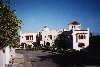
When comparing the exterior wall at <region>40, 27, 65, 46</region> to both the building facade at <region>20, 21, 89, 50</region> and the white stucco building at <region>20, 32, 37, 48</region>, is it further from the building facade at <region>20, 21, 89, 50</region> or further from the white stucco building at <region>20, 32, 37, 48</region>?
the white stucco building at <region>20, 32, 37, 48</region>

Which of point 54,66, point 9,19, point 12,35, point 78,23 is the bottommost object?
point 54,66

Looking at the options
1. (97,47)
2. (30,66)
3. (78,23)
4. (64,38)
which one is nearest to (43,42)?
(64,38)

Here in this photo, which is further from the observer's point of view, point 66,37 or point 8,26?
point 66,37

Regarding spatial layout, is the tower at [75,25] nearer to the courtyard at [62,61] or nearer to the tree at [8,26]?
the courtyard at [62,61]

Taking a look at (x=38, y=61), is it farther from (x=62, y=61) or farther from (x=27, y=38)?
(x=27, y=38)

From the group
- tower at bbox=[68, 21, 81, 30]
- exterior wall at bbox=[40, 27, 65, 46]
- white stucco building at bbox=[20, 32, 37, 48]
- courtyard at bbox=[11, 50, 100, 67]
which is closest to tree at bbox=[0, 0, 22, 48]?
courtyard at bbox=[11, 50, 100, 67]

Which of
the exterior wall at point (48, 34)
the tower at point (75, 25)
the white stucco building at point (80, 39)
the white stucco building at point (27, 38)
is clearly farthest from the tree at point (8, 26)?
the white stucco building at point (27, 38)

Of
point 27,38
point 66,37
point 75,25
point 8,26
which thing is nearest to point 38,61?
point 8,26

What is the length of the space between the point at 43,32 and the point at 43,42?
3.51 m

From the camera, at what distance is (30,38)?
7731cm

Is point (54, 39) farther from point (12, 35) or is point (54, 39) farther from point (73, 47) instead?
point (12, 35)

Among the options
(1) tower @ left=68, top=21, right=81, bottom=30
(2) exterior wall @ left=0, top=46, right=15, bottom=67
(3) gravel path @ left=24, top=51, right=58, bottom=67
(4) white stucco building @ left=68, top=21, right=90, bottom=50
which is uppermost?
(1) tower @ left=68, top=21, right=81, bottom=30

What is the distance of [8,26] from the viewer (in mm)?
14867

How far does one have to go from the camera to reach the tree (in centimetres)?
1445
